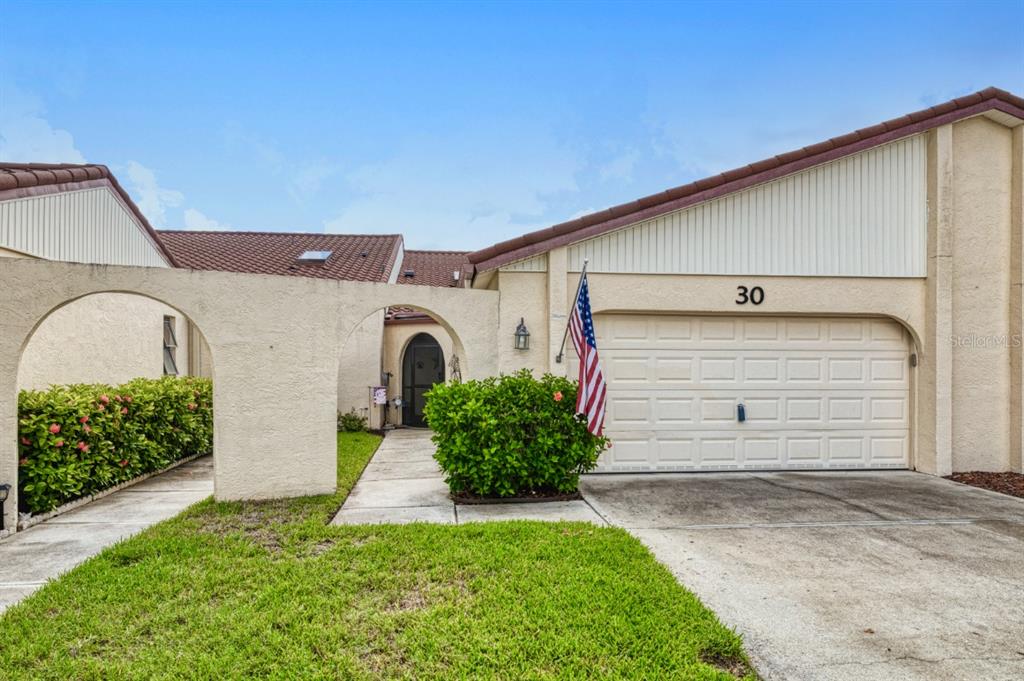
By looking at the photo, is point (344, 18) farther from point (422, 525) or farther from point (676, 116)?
point (422, 525)

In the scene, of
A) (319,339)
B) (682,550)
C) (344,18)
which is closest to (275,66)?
(344,18)

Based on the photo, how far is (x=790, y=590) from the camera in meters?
3.92

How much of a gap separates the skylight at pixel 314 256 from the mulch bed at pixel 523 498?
1135 cm

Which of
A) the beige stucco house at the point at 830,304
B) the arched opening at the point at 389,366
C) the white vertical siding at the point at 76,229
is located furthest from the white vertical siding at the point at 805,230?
the white vertical siding at the point at 76,229

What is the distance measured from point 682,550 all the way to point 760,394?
4.33 m

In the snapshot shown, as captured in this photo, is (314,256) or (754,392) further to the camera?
(314,256)

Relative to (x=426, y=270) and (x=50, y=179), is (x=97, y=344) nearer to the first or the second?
(x=50, y=179)

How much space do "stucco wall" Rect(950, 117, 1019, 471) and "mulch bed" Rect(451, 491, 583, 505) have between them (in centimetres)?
640

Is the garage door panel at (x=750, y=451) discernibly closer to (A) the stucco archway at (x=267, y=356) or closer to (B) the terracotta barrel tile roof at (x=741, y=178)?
(B) the terracotta barrel tile roof at (x=741, y=178)

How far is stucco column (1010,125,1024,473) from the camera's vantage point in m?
7.98

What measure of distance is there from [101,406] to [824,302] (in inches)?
405

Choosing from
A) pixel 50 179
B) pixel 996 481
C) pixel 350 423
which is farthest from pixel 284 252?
pixel 996 481

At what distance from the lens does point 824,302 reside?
7.96 m

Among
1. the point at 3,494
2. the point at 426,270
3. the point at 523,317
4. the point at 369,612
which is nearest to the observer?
the point at 369,612
